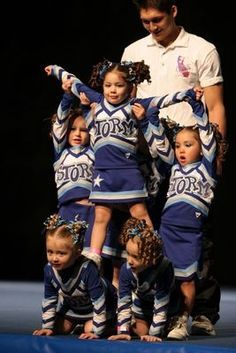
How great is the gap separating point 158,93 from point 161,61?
0.39 ft

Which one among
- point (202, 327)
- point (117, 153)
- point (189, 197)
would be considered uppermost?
point (117, 153)

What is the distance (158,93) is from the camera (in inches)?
189

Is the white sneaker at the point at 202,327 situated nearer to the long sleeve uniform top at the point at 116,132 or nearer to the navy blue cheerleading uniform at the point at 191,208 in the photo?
the navy blue cheerleading uniform at the point at 191,208

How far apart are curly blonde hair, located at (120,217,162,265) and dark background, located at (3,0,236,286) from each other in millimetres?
2367

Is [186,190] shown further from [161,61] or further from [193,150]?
[161,61]

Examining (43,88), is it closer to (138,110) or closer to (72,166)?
(72,166)

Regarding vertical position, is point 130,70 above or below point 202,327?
above

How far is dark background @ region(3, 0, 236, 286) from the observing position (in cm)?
661

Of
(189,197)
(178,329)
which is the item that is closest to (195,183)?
(189,197)

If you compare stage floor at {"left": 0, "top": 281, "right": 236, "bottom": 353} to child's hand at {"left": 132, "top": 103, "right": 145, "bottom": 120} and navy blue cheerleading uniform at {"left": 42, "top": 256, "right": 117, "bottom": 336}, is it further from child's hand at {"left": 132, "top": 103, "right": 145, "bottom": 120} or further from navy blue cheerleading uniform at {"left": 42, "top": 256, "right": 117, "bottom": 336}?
→ child's hand at {"left": 132, "top": 103, "right": 145, "bottom": 120}

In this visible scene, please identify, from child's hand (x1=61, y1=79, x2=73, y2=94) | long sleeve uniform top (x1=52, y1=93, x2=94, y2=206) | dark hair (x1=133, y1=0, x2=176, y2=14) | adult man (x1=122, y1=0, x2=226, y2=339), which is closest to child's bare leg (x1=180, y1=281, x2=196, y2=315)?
adult man (x1=122, y1=0, x2=226, y2=339)

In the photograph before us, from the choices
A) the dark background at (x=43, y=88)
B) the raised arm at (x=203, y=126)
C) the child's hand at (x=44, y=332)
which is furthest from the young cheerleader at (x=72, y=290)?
the dark background at (x=43, y=88)

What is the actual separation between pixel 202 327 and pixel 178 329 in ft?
0.72

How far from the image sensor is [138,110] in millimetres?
4570
